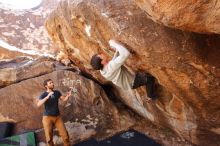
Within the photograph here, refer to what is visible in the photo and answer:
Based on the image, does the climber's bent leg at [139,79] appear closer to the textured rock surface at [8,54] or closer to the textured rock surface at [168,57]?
the textured rock surface at [168,57]

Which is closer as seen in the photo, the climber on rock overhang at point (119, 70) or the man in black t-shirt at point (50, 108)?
the climber on rock overhang at point (119, 70)

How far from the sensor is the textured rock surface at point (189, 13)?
347 cm

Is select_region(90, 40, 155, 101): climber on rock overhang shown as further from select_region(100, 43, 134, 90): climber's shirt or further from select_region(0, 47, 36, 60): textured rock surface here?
select_region(0, 47, 36, 60): textured rock surface

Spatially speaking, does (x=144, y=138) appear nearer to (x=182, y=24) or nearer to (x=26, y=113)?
(x=26, y=113)

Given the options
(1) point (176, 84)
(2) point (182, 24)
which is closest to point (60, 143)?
(1) point (176, 84)

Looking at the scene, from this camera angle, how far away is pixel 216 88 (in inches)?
205

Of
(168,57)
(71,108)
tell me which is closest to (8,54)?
(71,108)

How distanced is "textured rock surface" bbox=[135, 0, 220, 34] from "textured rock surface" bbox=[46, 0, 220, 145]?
905 mm

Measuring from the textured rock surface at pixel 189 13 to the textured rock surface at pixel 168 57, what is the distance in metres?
0.91

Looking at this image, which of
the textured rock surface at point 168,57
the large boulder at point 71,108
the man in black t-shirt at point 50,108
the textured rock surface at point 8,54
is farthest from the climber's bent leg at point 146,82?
the textured rock surface at point 8,54

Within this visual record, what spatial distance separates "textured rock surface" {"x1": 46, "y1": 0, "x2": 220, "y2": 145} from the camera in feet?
15.6

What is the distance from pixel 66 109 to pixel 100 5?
12.2 feet

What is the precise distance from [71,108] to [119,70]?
3371 mm

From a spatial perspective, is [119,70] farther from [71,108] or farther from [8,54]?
[8,54]
